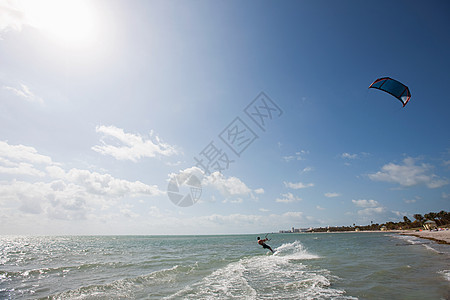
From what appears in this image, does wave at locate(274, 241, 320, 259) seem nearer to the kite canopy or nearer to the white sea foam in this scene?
the white sea foam

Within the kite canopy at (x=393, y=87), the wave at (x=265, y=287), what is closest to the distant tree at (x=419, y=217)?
the kite canopy at (x=393, y=87)

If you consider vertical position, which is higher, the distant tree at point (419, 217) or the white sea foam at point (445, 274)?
the distant tree at point (419, 217)

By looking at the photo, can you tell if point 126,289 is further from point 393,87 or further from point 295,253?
point 393,87

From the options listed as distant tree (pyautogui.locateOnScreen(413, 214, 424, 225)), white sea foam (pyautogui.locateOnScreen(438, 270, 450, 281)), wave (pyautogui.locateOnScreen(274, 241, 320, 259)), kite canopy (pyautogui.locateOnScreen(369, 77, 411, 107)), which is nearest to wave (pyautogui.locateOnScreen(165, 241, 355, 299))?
white sea foam (pyautogui.locateOnScreen(438, 270, 450, 281))

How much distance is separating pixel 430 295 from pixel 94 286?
16.4 m

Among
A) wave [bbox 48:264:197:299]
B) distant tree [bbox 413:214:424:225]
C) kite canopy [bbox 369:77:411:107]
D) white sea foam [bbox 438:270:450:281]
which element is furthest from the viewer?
distant tree [bbox 413:214:424:225]

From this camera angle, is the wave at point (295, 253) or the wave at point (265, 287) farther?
the wave at point (295, 253)

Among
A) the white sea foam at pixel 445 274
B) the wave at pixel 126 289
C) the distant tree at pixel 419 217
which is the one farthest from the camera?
the distant tree at pixel 419 217

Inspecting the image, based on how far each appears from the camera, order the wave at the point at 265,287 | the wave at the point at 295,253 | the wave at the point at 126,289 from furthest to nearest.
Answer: the wave at the point at 295,253, the wave at the point at 126,289, the wave at the point at 265,287

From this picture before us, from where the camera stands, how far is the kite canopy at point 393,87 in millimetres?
15820

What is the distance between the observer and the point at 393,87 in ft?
53.2

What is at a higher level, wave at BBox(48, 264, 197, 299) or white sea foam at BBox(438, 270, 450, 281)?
white sea foam at BBox(438, 270, 450, 281)

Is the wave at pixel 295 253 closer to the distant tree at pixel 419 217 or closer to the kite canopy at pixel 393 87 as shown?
the kite canopy at pixel 393 87

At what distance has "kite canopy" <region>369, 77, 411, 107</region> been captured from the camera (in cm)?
1582
